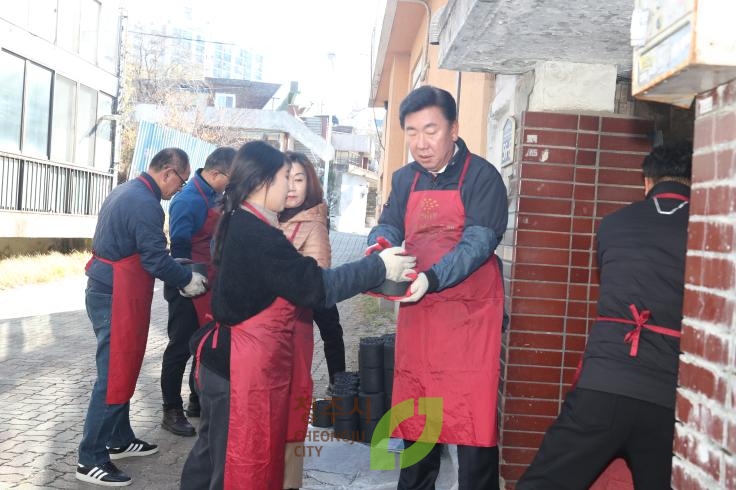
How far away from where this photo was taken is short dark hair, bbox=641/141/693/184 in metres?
2.58

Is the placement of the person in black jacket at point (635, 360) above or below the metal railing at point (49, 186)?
below

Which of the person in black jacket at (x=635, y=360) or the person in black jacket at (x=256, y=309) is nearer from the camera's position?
the person in black jacket at (x=635, y=360)

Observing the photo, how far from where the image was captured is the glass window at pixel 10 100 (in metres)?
12.6

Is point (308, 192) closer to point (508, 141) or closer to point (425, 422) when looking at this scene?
point (508, 141)

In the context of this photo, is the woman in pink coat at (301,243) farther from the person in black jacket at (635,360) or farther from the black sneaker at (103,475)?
the black sneaker at (103,475)

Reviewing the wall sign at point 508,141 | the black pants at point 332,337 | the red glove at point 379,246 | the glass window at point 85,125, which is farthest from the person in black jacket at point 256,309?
the glass window at point 85,125

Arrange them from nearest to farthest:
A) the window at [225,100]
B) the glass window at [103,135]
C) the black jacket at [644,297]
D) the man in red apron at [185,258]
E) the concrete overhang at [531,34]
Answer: the black jacket at [644,297], the concrete overhang at [531,34], the man in red apron at [185,258], the glass window at [103,135], the window at [225,100]

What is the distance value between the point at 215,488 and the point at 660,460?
1.63 metres

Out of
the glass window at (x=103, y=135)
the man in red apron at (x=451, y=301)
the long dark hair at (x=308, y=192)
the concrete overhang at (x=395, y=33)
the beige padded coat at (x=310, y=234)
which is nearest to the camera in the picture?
the man in red apron at (x=451, y=301)

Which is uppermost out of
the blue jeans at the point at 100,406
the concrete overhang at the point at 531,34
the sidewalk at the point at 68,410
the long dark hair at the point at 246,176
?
the concrete overhang at the point at 531,34

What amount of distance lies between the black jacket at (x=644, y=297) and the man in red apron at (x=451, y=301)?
20.8 inches

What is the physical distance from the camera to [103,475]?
396cm

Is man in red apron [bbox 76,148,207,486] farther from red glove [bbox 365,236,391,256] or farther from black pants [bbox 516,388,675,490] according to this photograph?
black pants [bbox 516,388,675,490]

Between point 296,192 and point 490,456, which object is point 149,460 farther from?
point 490,456
